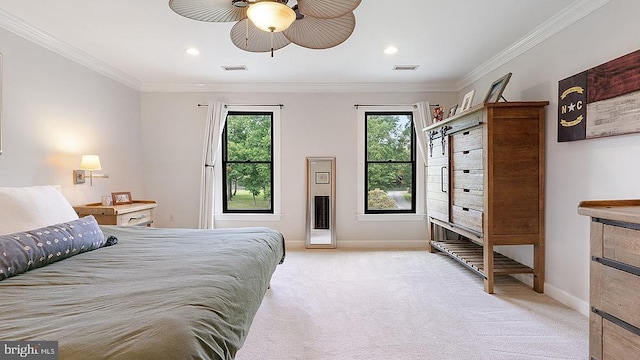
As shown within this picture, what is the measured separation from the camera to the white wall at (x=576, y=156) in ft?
7.47

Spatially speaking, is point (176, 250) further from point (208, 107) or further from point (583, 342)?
point (208, 107)

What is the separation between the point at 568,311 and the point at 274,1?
3190 millimetres

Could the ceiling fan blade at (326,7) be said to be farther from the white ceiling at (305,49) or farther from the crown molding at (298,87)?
the crown molding at (298,87)

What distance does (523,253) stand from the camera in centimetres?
341

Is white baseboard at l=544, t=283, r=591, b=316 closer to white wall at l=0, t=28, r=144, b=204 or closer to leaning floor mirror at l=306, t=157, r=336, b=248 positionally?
leaning floor mirror at l=306, t=157, r=336, b=248

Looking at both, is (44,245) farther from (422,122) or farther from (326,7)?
(422,122)

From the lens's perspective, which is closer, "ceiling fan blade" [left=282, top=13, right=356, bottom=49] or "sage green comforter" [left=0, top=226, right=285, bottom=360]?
"sage green comforter" [left=0, top=226, right=285, bottom=360]

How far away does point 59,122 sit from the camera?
11.2ft

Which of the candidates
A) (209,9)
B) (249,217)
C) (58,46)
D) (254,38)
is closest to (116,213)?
(58,46)

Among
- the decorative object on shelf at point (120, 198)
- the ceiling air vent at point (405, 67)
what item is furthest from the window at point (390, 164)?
the decorative object on shelf at point (120, 198)

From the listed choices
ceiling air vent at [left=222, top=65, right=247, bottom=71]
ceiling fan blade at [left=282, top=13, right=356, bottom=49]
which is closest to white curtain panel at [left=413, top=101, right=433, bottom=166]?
ceiling air vent at [left=222, top=65, right=247, bottom=71]

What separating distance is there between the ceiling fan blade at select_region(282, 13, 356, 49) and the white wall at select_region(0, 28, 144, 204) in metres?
2.69

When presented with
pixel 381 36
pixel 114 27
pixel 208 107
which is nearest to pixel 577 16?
pixel 381 36

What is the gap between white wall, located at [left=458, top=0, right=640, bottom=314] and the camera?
228 cm
